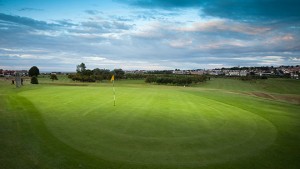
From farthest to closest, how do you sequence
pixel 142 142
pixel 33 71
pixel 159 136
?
pixel 33 71 < pixel 159 136 < pixel 142 142

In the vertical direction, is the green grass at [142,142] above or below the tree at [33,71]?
below

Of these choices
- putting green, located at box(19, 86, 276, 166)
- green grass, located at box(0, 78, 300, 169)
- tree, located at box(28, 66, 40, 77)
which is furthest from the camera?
tree, located at box(28, 66, 40, 77)

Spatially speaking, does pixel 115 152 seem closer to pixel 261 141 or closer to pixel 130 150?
pixel 130 150

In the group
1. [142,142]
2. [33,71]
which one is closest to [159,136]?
[142,142]

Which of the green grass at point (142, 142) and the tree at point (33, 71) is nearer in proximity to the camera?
the green grass at point (142, 142)

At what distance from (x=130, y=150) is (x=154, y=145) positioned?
61.8 inches

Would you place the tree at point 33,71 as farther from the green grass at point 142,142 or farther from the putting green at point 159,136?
the green grass at point 142,142

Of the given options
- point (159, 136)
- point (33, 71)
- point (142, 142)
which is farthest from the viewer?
point (33, 71)

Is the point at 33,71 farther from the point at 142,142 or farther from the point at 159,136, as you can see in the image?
the point at 142,142

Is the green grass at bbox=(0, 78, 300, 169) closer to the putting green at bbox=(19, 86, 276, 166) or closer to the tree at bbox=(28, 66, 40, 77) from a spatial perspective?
the putting green at bbox=(19, 86, 276, 166)

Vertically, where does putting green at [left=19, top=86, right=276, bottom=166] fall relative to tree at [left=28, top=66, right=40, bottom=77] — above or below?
below

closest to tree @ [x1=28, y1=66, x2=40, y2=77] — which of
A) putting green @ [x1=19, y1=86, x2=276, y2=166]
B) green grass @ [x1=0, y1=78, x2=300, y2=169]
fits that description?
putting green @ [x1=19, y1=86, x2=276, y2=166]

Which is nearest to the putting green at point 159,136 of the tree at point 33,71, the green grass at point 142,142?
the green grass at point 142,142

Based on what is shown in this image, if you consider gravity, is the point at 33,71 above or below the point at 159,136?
above
